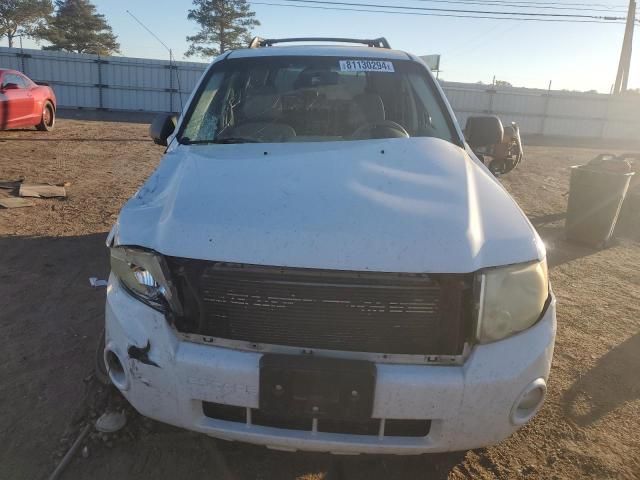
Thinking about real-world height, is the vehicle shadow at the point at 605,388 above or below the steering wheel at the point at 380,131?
below

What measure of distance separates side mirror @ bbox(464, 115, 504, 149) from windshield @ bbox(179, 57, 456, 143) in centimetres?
36

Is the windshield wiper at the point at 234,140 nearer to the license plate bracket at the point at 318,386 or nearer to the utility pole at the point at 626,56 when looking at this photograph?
the license plate bracket at the point at 318,386

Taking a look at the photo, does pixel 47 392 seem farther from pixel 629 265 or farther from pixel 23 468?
pixel 629 265

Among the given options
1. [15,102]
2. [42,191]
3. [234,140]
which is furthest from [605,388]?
[15,102]

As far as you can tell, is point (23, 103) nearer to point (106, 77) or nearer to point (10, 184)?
point (10, 184)

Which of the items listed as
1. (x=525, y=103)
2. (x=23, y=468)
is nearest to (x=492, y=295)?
(x=23, y=468)


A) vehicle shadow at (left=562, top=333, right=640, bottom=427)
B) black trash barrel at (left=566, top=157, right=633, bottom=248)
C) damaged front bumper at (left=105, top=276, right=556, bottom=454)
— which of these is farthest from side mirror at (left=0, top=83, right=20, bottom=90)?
vehicle shadow at (left=562, top=333, right=640, bottom=427)

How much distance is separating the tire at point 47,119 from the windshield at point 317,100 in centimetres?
1167

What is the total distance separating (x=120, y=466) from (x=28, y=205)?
5.41 meters

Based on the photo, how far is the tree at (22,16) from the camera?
4097 cm

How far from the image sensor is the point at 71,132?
563 inches

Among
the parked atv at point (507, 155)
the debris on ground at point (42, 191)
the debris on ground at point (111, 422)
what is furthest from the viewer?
the debris on ground at point (42, 191)

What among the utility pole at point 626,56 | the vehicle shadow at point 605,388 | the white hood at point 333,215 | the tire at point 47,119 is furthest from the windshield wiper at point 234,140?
the utility pole at point 626,56

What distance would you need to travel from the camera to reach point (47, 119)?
1370cm
